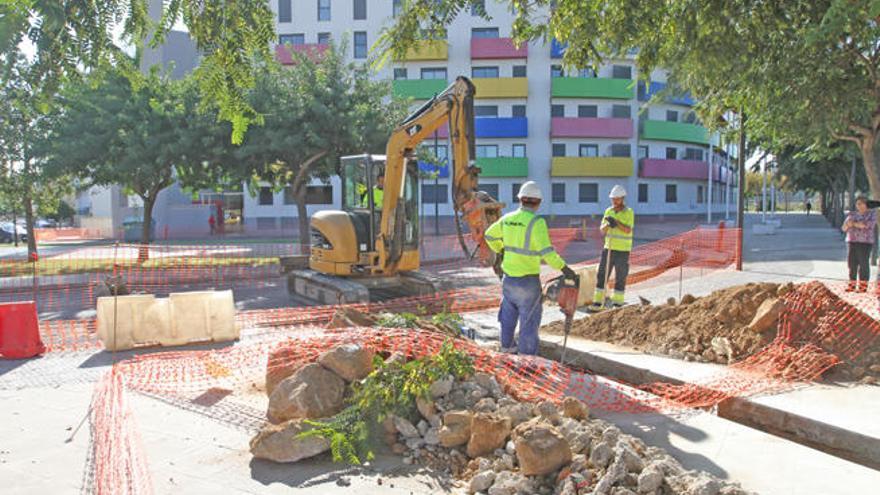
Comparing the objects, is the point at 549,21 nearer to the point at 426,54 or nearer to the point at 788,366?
the point at 788,366

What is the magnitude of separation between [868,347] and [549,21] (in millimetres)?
4575

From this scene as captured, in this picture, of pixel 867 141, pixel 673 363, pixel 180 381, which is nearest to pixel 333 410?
pixel 180 381

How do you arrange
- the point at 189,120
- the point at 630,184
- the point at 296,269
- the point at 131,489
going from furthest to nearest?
1. the point at 630,184
2. the point at 189,120
3. the point at 296,269
4. the point at 131,489

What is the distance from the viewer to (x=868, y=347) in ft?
21.2

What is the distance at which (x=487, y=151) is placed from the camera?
43.1 metres

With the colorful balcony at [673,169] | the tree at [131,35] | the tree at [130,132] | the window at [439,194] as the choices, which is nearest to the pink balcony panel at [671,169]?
the colorful balcony at [673,169]

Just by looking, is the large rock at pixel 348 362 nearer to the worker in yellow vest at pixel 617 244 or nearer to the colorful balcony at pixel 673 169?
the worker in yellow vest at pixel 617 244

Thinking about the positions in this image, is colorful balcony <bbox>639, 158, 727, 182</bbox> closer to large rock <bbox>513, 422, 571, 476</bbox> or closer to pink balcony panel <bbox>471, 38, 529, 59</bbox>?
pink balcony panel <bbox>471, 38, 529, 59</bbox>

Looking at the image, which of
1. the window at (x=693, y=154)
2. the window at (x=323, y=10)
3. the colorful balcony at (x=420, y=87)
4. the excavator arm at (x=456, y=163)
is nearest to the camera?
the excavator arm at (x=456, y=163)

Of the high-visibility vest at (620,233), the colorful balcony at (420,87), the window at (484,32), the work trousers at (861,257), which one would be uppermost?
the window at (484,32)

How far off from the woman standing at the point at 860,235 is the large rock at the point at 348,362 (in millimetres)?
9654

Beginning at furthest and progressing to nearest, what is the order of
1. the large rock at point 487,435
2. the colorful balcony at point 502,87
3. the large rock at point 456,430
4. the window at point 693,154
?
the window at point 693,154, the colorful balcony at point 502,87, the large rock at point 456,430, the large rock at point 487,435

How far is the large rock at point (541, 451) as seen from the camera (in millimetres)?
3990

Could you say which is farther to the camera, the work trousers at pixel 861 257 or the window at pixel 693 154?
the window at pixel 693 154
